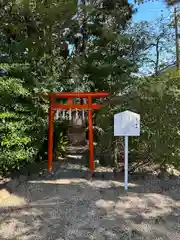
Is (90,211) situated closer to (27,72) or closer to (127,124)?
(127,124)

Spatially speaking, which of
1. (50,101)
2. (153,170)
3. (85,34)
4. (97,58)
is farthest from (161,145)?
(85,34)

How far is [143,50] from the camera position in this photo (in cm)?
905

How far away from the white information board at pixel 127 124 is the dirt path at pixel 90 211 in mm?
798

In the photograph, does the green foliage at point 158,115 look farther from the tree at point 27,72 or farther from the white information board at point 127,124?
the tree at point 27,72

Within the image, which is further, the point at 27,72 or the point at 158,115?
the point at 27,72

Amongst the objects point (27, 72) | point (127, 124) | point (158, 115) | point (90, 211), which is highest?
point (27, 72)

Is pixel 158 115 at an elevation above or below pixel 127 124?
above

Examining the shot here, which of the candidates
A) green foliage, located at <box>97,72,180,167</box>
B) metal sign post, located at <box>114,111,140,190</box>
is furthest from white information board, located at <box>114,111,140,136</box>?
Result: green foliage, located at <box>97,72,180,167</box>

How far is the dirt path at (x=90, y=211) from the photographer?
114 inches

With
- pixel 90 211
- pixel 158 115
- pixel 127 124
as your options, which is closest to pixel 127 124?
pixel 127 124

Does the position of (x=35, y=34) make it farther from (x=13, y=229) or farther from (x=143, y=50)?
(x=13, y=229)

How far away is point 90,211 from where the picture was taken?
3420mm

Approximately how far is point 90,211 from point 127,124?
1.39 metres

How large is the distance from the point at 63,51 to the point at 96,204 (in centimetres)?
501
